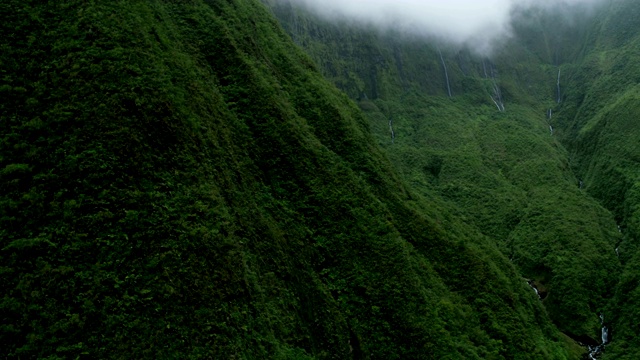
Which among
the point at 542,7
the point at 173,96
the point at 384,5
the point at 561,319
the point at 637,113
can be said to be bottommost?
the point at 561,319

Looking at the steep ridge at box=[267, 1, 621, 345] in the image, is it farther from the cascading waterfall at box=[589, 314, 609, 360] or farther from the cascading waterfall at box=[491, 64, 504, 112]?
the cascading waterfall at box=[589, 314, 609, 360]

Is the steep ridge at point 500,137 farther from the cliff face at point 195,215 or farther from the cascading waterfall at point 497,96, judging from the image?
the cliff face at point 195,215

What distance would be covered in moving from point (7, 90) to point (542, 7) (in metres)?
169

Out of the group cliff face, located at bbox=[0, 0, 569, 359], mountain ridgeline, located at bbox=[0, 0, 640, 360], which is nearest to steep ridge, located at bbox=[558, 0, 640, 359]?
mountain ridgeline, located at bbox=[0, 0, 640, 360]

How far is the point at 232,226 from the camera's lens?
24781mm

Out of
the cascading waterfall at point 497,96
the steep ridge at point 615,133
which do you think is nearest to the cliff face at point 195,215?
the steep ridge at point 615,133

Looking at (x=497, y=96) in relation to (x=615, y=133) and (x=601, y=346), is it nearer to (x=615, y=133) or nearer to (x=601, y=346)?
(x=615, y=133)

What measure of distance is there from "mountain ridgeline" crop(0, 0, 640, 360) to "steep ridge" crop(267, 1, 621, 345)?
69cm

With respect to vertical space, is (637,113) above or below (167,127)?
above

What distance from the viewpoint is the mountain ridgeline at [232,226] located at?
716 inches

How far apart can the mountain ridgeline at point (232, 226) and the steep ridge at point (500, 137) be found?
69 centimetres

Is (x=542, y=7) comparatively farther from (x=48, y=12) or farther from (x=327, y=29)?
(x=48, y=12)

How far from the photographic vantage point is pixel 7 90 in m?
21.0

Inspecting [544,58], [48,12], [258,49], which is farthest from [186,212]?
[544,58]
